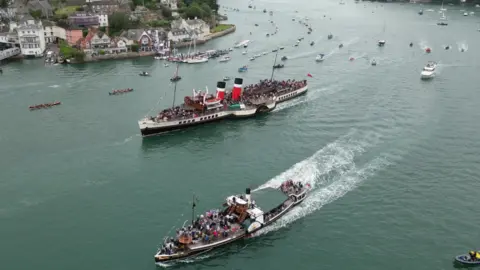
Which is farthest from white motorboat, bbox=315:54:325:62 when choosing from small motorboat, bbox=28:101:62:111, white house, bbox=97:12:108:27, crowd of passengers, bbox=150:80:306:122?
white house, bbox=97:12:108:27

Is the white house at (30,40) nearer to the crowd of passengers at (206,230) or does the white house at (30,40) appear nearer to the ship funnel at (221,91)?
the ship funnel at (221,91)

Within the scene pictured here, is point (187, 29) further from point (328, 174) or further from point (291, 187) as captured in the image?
point (291, 187)

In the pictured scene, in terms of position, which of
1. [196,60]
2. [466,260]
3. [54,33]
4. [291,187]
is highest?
[54,33]

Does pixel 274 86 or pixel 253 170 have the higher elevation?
pixel 274 86

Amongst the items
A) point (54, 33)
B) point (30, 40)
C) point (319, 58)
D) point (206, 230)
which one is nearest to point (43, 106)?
point (30, 40)

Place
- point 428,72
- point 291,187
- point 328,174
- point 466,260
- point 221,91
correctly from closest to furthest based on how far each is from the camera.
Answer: point 466,260
point 291,187
point 328,174
point 221,91
point 428,72

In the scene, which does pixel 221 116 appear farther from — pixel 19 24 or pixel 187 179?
pixel 19 24

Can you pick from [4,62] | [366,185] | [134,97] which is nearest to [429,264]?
[366,185]
